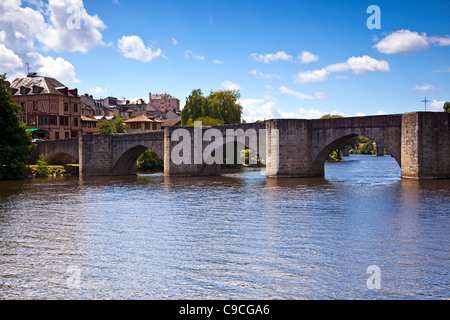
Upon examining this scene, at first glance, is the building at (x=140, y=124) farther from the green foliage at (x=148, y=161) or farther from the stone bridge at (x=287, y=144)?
the stone bridge at (x=287, y=144)

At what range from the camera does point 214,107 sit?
67.1m

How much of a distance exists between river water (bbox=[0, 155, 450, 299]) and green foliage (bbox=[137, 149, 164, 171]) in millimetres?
32967

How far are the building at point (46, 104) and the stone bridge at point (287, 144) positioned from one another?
16.2m

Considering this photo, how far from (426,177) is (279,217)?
60.4 ft

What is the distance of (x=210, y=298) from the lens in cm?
1049

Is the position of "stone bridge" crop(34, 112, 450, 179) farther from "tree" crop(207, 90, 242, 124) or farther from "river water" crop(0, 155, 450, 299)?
"tree" crop(207, 90, 242, 124)

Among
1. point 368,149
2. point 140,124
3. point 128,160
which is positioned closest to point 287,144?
point 128,160

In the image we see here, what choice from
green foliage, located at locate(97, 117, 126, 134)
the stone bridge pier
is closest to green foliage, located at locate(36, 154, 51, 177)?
green foliage, located at locate(97, 117, 126, 134)

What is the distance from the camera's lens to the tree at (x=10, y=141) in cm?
4381

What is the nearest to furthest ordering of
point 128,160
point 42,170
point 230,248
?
point 230,248 < point 42,170 < point 128,160

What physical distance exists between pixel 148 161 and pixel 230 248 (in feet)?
154

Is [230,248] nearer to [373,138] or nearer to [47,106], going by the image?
[373,138]

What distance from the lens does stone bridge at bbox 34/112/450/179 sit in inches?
1355
